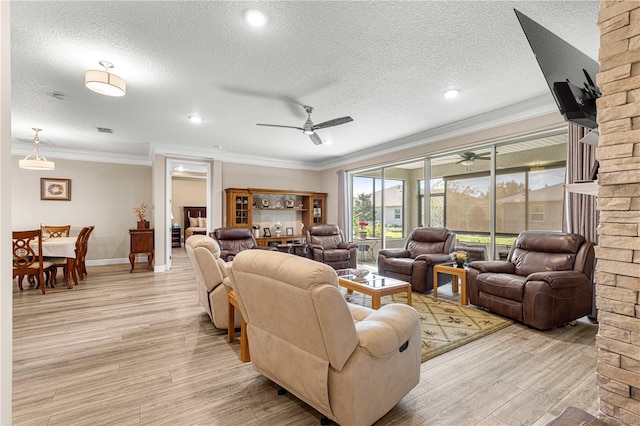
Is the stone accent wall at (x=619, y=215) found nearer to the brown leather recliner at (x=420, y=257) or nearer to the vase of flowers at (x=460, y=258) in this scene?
the vase of flowers at (x=460, y=258)

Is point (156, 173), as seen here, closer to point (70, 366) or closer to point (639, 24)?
point (70, 366)

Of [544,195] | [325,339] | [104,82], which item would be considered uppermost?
[104,82]

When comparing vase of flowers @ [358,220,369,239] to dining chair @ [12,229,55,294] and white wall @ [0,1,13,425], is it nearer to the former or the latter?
dining chair @ [12,229,55,294]

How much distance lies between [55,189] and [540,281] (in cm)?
919

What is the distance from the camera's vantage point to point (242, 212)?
7008 millimetres

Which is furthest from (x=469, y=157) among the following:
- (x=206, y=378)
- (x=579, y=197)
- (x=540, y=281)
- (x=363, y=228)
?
(x=206, y=378)

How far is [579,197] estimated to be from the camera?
11.5 feet

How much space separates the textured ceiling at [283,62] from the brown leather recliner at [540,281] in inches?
72.6

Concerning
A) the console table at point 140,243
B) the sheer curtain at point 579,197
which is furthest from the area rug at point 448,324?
the console table at point 140,243

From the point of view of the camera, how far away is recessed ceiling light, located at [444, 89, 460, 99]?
3.56m

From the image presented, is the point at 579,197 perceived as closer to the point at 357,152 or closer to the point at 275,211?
the point at 357,152

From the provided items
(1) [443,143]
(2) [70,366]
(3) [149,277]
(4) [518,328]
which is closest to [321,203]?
(1) [443,143]

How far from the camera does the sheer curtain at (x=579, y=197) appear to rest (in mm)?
3408

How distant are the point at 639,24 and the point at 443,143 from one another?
174 inches
